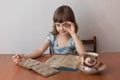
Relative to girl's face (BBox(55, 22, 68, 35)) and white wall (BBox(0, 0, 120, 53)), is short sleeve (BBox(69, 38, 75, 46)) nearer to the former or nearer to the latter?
girl's face (BBox(55, 22, 68, 35))

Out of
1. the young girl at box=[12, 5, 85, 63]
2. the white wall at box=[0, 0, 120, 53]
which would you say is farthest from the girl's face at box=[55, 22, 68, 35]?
the white wall at box=[0, 0, 120, 53]

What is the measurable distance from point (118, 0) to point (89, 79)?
1053mm

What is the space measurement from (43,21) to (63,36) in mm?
293

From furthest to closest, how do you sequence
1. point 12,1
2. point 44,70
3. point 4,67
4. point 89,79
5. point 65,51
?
point 12,1
point 65,51
point 4,67
point 44,70
point 89,79

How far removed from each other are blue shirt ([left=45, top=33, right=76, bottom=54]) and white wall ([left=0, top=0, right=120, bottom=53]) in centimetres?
21

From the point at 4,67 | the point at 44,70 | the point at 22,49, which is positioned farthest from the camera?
the point at 22,49

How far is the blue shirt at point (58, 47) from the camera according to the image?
6.15 ft

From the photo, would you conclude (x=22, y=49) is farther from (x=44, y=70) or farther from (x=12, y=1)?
(x=44, y=70)

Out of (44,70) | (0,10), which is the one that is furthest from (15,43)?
(44,70)

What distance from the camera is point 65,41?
1.90 m

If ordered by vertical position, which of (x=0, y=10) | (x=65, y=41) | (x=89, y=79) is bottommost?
(x=89, y=79)

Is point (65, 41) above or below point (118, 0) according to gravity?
below

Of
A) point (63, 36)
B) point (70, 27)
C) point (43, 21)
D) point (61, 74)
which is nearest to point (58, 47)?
point (63, 36)

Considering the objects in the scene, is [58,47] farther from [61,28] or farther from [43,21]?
[43,21]
